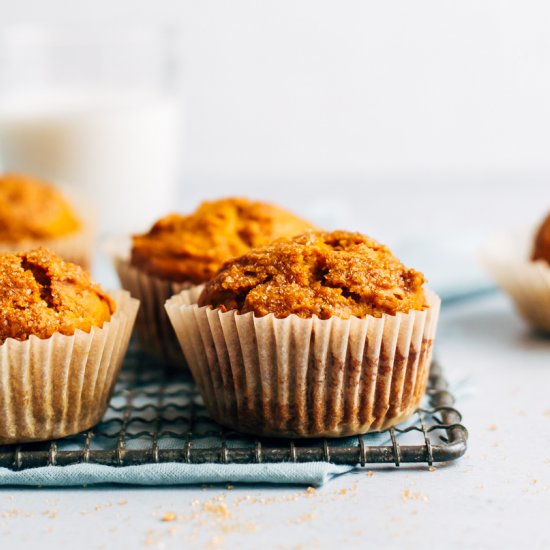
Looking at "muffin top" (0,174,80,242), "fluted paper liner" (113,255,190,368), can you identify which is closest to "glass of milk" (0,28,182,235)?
"muffin top" (0,174,80,242)

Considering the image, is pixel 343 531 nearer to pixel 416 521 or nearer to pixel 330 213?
pixel 416 521

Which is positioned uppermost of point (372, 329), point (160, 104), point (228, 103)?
point (372, 329)

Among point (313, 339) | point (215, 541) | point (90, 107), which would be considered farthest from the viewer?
point (90, 107)

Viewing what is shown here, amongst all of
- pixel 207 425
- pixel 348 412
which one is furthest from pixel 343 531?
pixel 207 425

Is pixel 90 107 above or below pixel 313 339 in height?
below

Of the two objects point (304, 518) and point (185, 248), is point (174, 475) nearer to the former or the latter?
point (304, 518)

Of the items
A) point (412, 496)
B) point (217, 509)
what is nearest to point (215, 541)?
point (217, 509)
